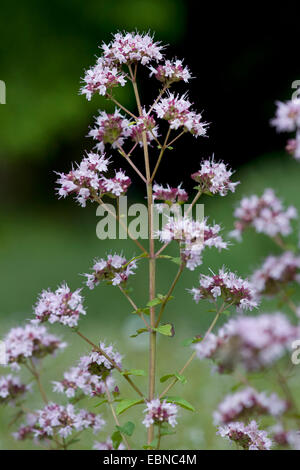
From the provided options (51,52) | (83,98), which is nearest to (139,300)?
(83,98)

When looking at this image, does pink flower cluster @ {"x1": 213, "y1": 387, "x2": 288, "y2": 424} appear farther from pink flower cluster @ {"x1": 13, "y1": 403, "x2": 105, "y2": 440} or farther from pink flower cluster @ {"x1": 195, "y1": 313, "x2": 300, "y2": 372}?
pink flower cluster @ {"x1": 13, "y1": 403, "x2": 105, "y2": 440}

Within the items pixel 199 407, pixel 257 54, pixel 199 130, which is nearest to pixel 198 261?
pixel 199 130

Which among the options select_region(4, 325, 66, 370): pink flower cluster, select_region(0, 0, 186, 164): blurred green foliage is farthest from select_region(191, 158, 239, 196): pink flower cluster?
select_region(0, 0, 186, 164): blurred green foliage

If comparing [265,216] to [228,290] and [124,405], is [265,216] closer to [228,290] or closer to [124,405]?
[228,290]

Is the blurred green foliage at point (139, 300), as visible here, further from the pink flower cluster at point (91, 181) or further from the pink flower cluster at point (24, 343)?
the pink flower cluster at point (91, 181)

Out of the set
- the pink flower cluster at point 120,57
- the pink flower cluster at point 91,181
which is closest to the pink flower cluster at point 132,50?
the pink flower cluster at point 120,57

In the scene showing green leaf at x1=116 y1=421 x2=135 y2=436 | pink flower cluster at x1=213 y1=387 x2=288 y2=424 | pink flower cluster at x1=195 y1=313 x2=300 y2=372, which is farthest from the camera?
green leaf at x1=116 y1=421 x2=135 y2=436
